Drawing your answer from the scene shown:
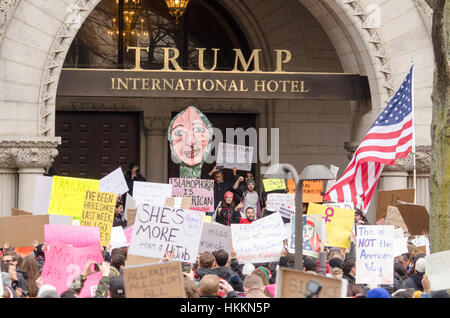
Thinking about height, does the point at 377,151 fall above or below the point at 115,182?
above

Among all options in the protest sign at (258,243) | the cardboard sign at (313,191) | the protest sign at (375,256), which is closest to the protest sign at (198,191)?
the cardboard sign at (313,191)

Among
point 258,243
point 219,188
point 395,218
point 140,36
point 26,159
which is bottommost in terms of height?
point 258,243

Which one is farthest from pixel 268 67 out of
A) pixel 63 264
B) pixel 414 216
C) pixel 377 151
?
pixel 63 264

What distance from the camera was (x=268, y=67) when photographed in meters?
21.1

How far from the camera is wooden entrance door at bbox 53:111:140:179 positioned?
20.7 metres

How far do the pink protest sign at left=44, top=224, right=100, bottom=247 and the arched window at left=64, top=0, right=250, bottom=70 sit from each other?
959cm

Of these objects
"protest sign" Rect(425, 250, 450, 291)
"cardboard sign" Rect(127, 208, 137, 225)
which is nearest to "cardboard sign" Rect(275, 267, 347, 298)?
"protest sign" Rect(425, 250, 450, 291)

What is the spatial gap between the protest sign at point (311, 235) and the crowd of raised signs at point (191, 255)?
0.05 feet

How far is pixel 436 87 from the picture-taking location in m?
10.8

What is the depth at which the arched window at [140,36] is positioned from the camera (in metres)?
20.3

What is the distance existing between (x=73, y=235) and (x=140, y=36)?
10277 mm

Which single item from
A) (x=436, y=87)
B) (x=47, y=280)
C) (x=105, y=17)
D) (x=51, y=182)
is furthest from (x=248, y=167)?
(x=47, y=280)

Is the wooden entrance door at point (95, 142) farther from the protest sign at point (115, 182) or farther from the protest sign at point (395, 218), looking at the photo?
the protest sign at point (395, 218)

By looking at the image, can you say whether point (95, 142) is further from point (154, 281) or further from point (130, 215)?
point (154, 281)
